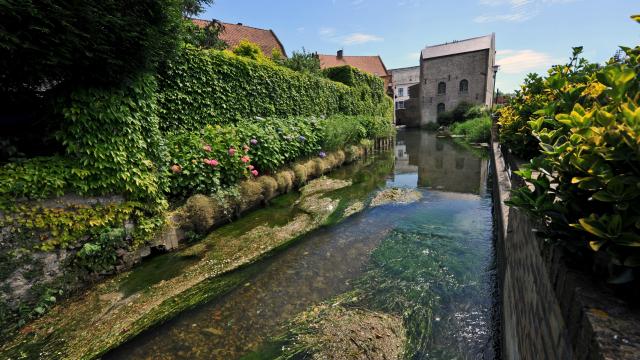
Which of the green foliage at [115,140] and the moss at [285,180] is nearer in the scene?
the green foliage at [115,140]

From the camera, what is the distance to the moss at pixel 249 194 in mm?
6907

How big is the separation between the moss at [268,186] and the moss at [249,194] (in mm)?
177

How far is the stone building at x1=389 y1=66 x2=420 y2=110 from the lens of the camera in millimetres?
48656

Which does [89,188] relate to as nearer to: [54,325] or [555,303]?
[54,325]

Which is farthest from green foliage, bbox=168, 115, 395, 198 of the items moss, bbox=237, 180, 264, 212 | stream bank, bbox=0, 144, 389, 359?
stream bank, bbox=0, 144, 389, 359

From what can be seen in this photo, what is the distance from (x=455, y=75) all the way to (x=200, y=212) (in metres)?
38.7

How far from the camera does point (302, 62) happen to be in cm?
1502

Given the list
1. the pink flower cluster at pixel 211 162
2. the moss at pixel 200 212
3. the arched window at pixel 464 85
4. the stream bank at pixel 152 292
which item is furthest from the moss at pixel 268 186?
the arched window at pixel 464 85

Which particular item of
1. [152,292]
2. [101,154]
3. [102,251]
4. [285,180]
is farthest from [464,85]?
[102,251]

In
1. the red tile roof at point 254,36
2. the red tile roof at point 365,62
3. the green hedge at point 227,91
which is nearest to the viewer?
the green hedge at point 227,91

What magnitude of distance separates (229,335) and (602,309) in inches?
138

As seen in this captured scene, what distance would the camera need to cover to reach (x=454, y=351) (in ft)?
10.3

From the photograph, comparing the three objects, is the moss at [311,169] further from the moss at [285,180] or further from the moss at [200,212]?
the moss at [200,212]

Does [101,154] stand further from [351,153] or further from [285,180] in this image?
[351,153]
